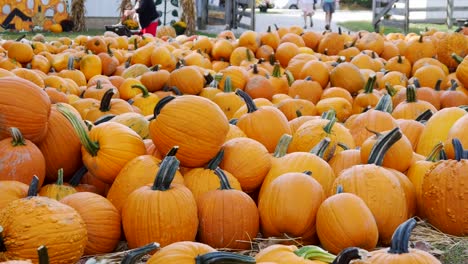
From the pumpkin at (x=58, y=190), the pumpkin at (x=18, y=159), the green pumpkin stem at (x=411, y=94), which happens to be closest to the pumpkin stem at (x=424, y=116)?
the green pumpkin stem at (x=411, y=94)

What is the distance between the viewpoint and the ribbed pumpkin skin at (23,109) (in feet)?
8.94

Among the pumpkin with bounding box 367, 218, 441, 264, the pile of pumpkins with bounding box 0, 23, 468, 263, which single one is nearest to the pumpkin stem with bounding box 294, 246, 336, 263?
the pile of pumpkins with bounding box 0, 23, 468, 263

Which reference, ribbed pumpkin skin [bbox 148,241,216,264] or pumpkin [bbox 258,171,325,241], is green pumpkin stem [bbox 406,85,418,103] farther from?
ribbed pumpkin skin [bbox 148,241,216,264]

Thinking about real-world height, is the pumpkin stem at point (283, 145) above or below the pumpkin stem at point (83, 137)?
below

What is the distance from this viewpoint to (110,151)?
277 cm

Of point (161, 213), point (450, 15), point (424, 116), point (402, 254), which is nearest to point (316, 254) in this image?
point (402, 254)

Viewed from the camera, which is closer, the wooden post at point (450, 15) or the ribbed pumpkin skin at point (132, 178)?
the ribbed pumpkin skin at point (132, 178)

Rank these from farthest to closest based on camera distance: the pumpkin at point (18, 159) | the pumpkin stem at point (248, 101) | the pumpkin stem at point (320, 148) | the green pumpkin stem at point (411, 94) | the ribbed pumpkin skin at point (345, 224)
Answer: the green pumpkin stem at point (411, 94), the pumpkin stem at point (248, 101), the pumpkin stem at point (320, 148), the pumpkin at point (18, 159), the ribbed pumpkin skin at point (345, 224)

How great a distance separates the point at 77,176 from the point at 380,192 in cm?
133

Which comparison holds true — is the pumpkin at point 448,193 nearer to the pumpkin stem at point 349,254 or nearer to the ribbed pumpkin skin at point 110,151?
the pumpkin stem at point 349,254

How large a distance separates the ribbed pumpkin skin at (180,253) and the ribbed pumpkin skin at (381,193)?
919 millimetres

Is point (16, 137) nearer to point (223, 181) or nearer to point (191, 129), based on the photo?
point (191, 129)

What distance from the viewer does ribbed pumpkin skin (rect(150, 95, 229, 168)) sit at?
2.74 m

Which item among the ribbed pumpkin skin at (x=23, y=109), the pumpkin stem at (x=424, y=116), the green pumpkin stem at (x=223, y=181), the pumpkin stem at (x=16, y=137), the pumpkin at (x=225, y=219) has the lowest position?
the pumpkin at (x=225, y=219)
